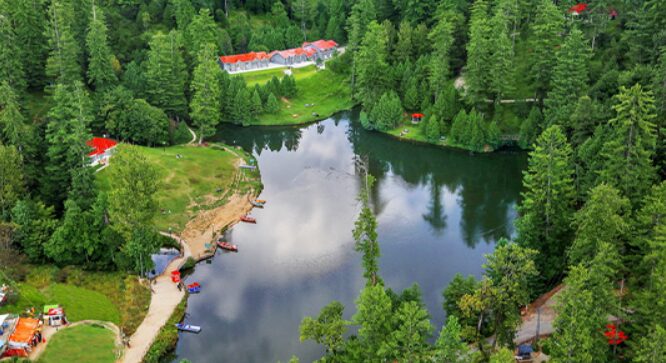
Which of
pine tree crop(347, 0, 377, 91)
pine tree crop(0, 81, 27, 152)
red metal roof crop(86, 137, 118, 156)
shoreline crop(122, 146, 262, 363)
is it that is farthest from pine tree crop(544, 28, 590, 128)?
pine tree crop(0, 81, 27, 152)

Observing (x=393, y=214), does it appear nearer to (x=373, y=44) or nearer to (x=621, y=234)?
(x=621, y=234)

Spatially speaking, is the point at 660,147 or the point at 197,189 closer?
the point at 660,147

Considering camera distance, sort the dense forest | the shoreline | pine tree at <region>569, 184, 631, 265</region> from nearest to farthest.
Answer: the dense forest
pine tree at <region>569, 184, 631, 265</region>
the shoreline

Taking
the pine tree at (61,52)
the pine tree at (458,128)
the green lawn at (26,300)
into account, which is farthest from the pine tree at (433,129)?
the green lawn at (26,300)

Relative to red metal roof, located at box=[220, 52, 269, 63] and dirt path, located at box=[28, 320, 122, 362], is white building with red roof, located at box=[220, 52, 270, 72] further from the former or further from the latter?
dirt path, located at box=[28, 320, 122, 362]

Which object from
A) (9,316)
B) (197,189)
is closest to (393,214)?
(197,189)

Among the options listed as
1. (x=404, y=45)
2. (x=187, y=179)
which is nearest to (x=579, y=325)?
(x=187, y=179)

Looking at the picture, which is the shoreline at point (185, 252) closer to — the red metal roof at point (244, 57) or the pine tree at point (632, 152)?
the red metal roof at point (244, 57)
